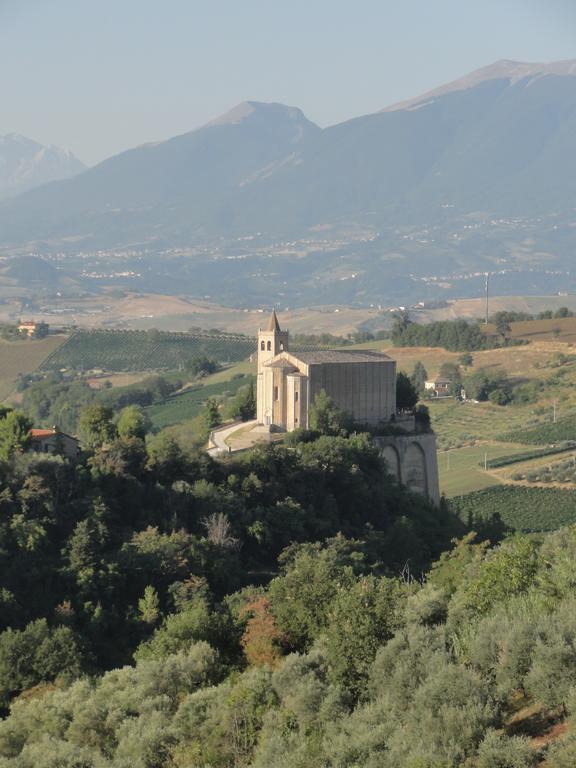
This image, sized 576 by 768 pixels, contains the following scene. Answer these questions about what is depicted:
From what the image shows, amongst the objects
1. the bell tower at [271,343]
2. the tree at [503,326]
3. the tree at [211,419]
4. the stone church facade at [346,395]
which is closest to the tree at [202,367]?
the tree at [503,326]

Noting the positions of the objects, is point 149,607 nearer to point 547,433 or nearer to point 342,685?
point 342,685

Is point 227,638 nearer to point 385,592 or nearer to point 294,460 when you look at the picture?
point 385,592

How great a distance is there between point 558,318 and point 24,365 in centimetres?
3708

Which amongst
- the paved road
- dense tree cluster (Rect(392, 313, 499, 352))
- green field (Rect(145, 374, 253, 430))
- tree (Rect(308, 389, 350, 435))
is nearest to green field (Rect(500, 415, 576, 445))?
green field (Rect(145, 374, 253, 430))

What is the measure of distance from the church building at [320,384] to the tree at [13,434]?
334 inches

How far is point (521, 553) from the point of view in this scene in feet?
104

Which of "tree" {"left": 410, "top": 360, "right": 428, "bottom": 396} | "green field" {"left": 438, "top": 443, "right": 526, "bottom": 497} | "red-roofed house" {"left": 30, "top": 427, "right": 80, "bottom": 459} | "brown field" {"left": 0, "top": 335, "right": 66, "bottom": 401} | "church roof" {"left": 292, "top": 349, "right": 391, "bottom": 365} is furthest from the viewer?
"brown field" {"left": 0, "top": 335, "right": 66, "bottom": 401}

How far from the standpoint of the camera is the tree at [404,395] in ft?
188

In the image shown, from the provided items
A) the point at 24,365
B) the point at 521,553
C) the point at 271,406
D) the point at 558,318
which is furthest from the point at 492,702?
the point at 24,365

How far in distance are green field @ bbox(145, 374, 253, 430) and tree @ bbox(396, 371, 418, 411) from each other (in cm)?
2138

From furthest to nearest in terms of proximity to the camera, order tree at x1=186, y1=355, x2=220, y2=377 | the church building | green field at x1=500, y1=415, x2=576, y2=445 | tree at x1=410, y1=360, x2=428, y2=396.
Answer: tree at x1=186, y1=355, x2=220, y2=377, tree at x1=410, y1=360, x2=428, y2=396, green field at x1=500, y1=415, x2=576, y2=445, the church building

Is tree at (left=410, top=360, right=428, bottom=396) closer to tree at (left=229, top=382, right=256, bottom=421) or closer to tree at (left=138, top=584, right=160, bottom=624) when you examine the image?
tree at (left=229, top=382, right=256, bottom=421)

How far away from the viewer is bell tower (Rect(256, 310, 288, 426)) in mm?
52844

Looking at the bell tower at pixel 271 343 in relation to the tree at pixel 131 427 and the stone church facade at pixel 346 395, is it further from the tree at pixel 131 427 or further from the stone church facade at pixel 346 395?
the tree at pixel 131 427
